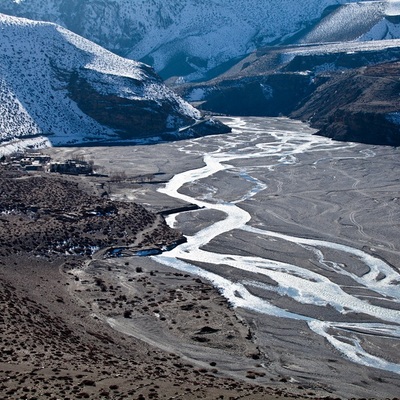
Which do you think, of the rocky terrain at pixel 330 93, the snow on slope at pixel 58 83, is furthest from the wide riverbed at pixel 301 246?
the rocky terrain at pixel 330 93

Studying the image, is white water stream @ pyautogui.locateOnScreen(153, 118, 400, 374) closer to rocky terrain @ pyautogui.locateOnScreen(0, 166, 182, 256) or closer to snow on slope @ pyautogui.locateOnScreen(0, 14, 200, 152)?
rocky terrain @ pyautogui.locateOnScreen(0, 166, 182, 256)

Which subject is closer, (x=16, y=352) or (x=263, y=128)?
(x=16, y=352)

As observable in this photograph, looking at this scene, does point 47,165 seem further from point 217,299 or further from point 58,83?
point 217,299

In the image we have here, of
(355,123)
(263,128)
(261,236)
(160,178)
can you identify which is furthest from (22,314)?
(263,128)

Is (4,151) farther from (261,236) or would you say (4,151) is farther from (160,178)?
(261,236)

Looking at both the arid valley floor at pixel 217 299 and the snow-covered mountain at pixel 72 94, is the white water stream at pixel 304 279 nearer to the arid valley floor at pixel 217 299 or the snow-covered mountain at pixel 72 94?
the arid valley floor at pixel 217 299

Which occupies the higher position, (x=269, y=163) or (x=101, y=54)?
(x=101, y=54)

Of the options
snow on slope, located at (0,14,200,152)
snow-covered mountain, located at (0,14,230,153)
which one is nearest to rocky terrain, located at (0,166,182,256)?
snow on slope, located at (0,14,200,152)
